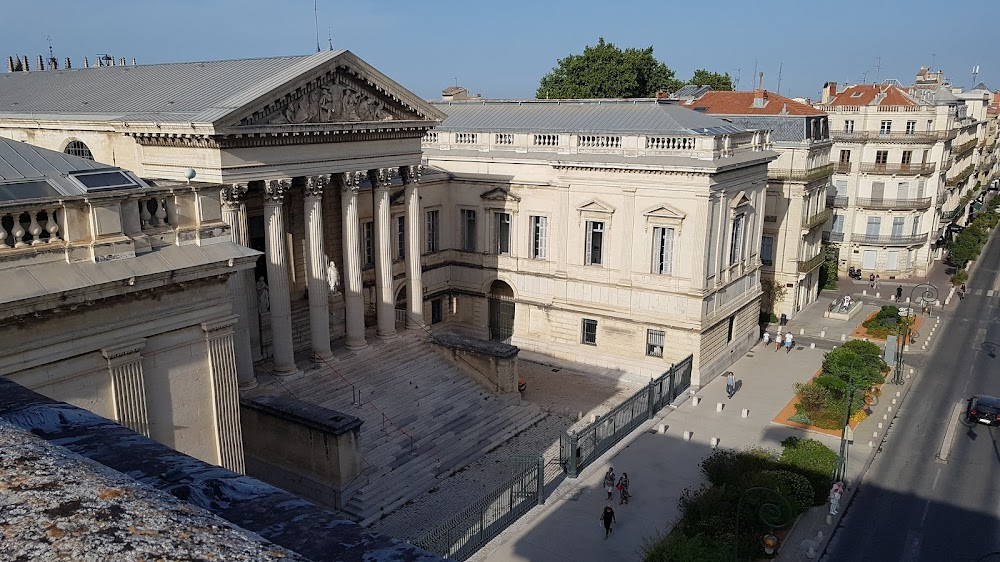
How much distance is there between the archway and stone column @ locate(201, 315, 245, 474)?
2564 centimetres

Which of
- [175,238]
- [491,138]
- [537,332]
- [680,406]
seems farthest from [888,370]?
[175,238]

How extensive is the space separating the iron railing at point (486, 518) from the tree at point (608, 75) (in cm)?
5548

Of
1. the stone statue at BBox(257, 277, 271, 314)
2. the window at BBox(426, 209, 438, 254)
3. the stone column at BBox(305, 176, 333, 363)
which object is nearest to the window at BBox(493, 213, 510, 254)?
the window at BBox(426, 209, 438, 254)

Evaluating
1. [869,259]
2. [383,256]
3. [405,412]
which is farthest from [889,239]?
[405,412]

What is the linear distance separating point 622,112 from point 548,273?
30.1ft

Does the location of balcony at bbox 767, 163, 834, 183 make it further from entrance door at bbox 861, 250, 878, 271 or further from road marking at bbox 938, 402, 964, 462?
road marking at bbox 938, 402, 964, 462

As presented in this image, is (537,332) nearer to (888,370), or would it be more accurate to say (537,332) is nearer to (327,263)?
(327,263)

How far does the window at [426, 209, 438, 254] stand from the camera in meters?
41.0

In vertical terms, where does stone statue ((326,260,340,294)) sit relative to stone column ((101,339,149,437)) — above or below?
below

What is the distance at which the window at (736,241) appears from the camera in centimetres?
3772

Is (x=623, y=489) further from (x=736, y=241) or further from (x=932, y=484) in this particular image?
(x=736, y=241)

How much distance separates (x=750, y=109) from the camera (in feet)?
185

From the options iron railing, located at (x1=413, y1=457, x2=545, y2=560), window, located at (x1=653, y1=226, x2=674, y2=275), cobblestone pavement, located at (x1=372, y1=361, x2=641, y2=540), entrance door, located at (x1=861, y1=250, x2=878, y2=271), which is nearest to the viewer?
iron railing, located at (x1=413, y1=457, x2=545, y2=560)

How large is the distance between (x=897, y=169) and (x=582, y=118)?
106 ft
